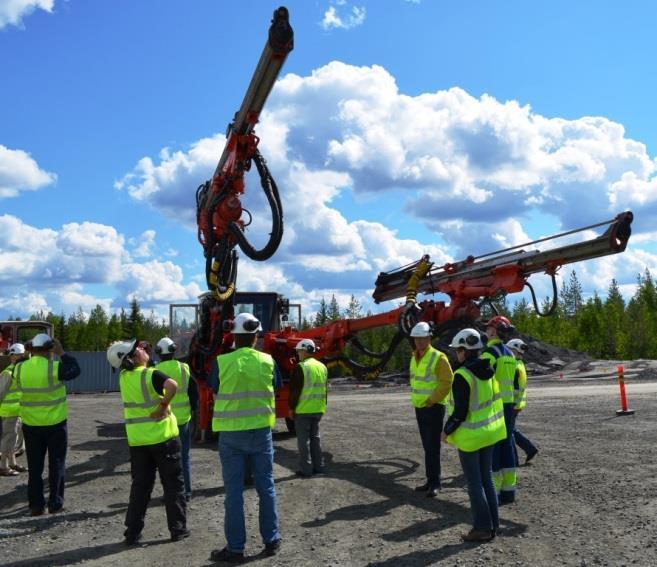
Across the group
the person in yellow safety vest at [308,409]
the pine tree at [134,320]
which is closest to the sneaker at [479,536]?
the person in yellow safety vest at [308,409]

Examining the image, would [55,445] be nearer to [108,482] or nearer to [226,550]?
[108,482]

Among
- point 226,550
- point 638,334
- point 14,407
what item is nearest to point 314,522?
point 226,550

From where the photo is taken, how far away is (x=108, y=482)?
9594 mm

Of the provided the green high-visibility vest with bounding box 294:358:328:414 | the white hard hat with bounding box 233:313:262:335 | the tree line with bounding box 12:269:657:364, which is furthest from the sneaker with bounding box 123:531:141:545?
the tree line with bounding box 12:269:657:364

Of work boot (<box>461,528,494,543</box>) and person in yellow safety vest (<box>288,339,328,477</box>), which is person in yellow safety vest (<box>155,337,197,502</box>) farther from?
work boot (<box>461,528,494,543</box>)

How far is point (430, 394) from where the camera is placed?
845 cm

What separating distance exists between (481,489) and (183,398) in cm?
379

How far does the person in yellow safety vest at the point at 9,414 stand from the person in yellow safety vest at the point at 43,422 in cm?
249

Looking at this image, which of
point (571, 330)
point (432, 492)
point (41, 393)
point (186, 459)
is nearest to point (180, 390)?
point (186, 459)

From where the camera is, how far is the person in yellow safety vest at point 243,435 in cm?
600

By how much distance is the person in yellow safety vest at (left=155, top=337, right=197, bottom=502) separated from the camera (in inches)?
320

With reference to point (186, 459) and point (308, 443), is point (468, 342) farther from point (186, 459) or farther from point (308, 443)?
point (308, 443)

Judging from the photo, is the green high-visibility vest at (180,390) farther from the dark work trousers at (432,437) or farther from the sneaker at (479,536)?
the sneaker at (479,536)

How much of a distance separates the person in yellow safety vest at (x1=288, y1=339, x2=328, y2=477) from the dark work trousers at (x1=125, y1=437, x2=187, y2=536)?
324cm
